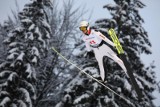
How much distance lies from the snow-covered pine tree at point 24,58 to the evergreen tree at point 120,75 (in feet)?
6.56

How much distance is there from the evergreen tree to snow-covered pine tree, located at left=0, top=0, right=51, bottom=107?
200cm

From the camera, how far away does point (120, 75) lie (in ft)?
48.0

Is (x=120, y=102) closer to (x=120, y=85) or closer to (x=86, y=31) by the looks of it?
(x=120, y=85)

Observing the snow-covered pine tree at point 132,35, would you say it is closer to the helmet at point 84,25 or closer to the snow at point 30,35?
the snow at point 30,35

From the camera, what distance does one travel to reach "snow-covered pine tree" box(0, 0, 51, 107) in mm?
14641

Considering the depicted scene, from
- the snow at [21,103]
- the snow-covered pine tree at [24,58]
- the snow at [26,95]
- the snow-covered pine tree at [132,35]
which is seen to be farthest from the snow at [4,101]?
the snow-covered pine tree at [132,35]

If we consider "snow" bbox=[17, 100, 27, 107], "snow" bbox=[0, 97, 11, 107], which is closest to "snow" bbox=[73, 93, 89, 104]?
"snow" bbox=[17, 100, 27, 107]

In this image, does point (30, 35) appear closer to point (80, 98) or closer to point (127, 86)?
point (80, 98)

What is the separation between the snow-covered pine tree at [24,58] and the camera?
48.0 ft

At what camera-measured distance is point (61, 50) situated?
20844mm

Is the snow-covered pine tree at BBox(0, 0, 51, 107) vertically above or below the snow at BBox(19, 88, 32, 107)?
above

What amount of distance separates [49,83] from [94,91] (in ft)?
23.7

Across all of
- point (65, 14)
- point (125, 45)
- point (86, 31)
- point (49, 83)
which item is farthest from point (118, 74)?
point (65, 14)

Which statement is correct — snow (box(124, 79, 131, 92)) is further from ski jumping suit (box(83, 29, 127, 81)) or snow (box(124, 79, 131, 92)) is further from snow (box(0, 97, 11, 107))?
snow (box(0, 97, 11, 107))
